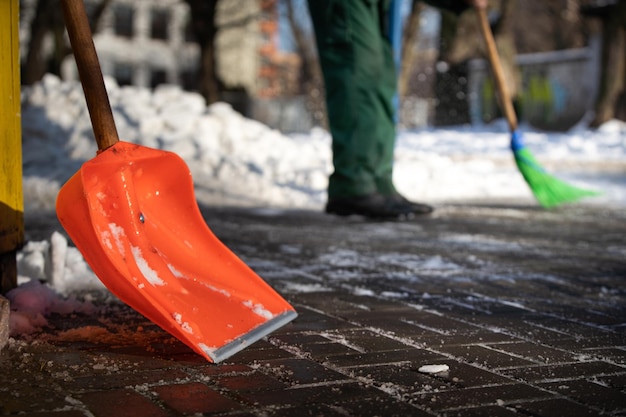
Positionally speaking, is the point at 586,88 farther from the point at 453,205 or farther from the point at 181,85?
the point at 181,85

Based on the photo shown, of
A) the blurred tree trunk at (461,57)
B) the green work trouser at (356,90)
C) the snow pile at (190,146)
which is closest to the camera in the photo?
the green work trouser at (356,90)

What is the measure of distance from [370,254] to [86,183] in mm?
1904

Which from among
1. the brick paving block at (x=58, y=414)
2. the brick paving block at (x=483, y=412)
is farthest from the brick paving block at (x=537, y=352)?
the brick paving block at (x=58, y=414)

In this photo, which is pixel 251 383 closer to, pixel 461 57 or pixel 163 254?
pixel 163 254

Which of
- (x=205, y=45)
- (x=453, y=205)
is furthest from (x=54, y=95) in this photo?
(x=205, y=45)

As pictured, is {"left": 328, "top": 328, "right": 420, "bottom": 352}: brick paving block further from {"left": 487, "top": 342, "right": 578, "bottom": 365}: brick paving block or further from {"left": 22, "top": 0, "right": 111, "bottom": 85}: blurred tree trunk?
{"left": 22, "top": 0, "right": 111, "bottom": 85}: blurred tree trunk

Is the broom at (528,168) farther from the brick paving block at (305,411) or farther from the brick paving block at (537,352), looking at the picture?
the brick paving block at (305,411)

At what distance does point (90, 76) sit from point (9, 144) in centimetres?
40

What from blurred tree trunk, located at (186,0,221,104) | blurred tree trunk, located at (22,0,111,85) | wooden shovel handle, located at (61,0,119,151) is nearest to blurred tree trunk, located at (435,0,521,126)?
blurred tree trunk, located at (186,0,221,104)

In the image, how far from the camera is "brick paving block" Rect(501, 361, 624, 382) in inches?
78.0

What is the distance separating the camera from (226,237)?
4.41 m

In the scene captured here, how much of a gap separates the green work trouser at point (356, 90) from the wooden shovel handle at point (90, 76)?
2.89 meters

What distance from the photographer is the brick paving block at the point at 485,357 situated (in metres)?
2.10

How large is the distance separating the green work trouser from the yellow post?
2.73 metres
